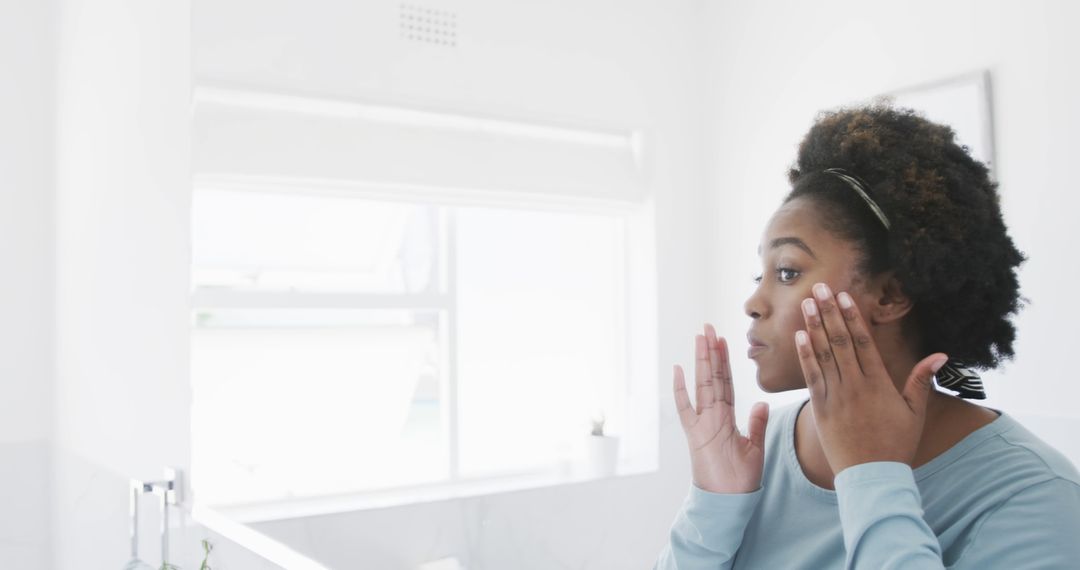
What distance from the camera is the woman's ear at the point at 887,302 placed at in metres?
0.82

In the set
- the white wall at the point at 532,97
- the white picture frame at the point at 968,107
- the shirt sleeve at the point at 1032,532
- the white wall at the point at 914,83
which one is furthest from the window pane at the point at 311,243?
the shirt sleeve at the point at 1032,532

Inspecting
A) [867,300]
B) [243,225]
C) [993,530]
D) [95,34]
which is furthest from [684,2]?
[993,530]

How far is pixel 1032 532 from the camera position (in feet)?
2.18

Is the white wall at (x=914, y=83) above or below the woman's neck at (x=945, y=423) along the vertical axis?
above

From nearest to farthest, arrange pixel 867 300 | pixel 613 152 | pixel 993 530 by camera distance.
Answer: pixel 993 530 → pixel 867 300 → pixel 613 152

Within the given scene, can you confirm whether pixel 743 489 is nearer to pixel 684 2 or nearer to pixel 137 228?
pixel 137 228

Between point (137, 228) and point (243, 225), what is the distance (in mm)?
633

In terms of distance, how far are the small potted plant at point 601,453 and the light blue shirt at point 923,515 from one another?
1.61 meters

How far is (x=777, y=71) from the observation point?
2520 millimetres

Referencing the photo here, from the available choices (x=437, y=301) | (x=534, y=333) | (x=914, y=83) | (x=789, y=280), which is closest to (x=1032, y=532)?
(x=789, y=280)

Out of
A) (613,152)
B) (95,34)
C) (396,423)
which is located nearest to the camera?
(95,34)

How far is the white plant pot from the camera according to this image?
2508 mm

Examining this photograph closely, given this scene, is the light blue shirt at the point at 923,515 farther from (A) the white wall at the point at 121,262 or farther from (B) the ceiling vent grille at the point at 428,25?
(B) the ceiling vent grille at the point at 428,25

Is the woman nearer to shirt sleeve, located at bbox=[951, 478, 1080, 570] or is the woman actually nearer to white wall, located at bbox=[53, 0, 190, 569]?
shirt sleeve, located at bbox=[951, 478, 1080, 570]
